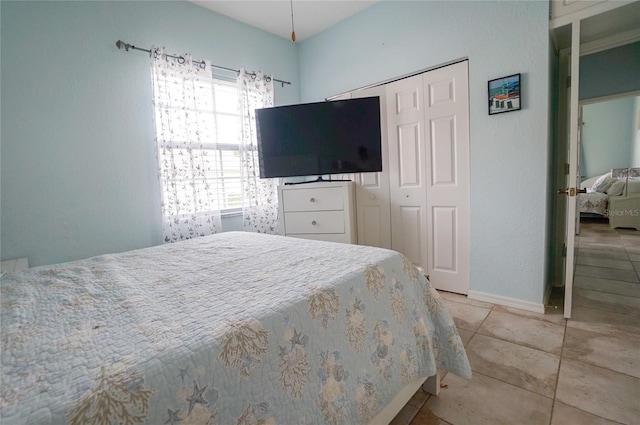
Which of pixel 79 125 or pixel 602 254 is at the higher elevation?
pixel 79 125

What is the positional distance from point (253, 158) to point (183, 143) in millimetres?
705

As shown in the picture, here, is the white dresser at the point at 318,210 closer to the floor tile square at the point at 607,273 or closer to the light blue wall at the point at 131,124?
the light blue wall at the point at 131,124

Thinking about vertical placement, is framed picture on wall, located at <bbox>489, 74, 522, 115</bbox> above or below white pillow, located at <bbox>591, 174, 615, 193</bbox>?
above

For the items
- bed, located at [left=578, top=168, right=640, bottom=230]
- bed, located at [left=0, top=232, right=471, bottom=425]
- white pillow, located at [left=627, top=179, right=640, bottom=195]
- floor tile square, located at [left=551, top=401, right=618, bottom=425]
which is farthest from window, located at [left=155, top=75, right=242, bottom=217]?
white pillow, located at [left=627, top=179, right=640, bottom=195]

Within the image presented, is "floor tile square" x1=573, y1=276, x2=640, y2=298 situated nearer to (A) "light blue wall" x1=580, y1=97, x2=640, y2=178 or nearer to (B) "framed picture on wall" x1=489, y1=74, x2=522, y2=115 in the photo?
(B) "framed picture on wall" x1=489, y1=74, x2=522, y2=115

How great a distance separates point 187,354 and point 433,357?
97cm

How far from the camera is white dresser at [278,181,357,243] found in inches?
104

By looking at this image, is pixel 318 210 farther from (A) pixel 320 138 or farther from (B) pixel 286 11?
(B) pixel 286 11

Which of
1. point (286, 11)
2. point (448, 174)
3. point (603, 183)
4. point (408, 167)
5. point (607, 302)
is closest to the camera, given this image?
point (607, 302)

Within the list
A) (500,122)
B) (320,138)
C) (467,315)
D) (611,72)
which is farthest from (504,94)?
(611,72)

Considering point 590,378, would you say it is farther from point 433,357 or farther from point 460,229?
point 460,229

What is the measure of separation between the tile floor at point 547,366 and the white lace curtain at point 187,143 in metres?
2.05

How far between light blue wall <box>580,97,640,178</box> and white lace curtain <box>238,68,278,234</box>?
5.98m

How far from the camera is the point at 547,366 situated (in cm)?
146
